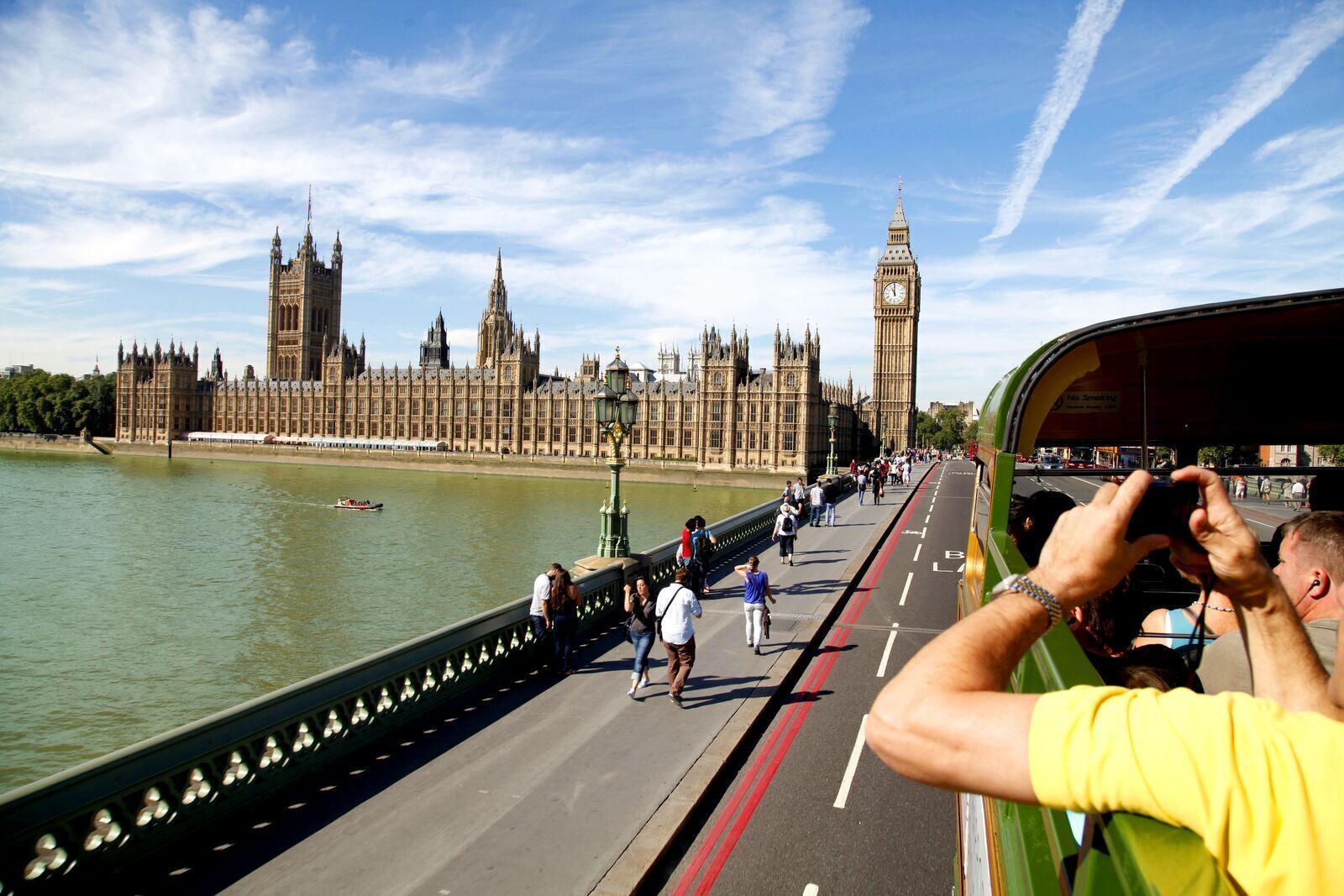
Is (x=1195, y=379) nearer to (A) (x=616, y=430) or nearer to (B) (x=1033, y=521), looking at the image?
(B) (x=1033, y=521)

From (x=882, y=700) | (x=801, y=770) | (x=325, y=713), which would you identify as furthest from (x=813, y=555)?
(x=882, y=700)

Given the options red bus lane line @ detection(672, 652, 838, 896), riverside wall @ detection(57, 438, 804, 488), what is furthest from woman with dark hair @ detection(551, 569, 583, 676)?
riverside wall @ detection(57, 438, 804, 488)

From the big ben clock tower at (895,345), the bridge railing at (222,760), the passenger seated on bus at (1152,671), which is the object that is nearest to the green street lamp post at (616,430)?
the bridge railing at (222,760)

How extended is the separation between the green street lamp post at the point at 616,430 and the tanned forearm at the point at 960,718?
42.2 ft

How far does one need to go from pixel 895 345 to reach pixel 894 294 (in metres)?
6.72

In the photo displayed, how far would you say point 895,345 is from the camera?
112 metres

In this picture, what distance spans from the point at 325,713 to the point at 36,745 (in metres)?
7.95

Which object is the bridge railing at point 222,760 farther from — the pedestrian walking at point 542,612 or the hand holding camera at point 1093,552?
the hand holding camera at point 1093,552

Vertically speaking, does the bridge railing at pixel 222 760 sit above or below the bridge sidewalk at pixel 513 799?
above

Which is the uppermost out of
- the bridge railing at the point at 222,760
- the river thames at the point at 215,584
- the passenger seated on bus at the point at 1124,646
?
the passenger seated on bus at the point at 1124,646

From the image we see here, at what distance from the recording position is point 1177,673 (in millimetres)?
2688

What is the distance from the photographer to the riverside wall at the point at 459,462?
69875mm

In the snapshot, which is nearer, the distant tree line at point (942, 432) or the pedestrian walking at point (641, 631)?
the pedestrian walking at point (641, 631)

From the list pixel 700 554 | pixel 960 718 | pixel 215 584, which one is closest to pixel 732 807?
pixel 960 718
